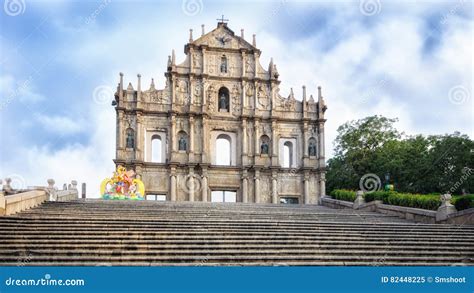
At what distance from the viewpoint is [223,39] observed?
3862cm

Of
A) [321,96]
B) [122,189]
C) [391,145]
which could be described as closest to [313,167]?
[321,96]

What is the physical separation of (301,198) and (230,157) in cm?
594

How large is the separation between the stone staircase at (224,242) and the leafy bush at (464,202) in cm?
152

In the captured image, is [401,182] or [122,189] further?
[401,182]

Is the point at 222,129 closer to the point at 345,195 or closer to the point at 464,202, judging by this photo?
the point at 345,195

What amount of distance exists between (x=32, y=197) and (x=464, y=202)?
14780 mm

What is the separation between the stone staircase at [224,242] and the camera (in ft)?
34.8

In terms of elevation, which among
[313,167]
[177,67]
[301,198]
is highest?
[177,67]

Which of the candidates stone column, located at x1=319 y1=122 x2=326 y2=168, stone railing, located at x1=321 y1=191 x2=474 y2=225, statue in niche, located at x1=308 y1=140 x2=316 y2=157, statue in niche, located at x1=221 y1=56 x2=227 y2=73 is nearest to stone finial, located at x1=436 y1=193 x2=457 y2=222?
stone railing, located at x1=321 y1=191 x2=474 y2=225

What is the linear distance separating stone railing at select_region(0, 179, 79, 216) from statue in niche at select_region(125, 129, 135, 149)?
8503mm

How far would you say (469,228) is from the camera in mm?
15133

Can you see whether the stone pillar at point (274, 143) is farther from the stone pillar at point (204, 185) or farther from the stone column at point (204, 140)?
the stone pillar at point (204, 185)

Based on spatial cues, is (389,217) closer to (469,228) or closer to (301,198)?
(469,228)

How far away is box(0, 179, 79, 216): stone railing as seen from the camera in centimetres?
1508
